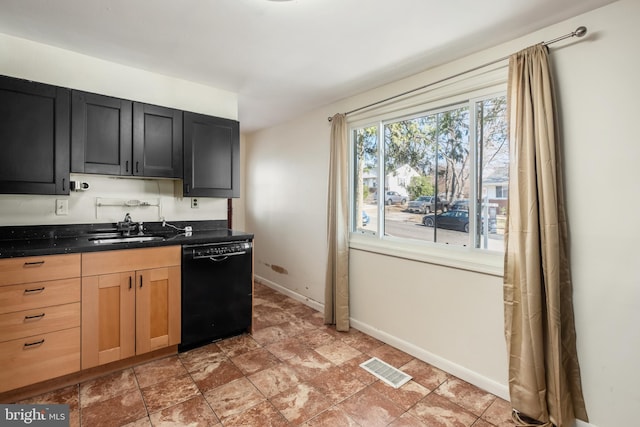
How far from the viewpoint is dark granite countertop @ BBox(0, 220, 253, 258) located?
77.0 inches

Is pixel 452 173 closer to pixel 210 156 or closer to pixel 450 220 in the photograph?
pixel 450 220

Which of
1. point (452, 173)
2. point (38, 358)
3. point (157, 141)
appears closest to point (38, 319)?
point (38, 358)

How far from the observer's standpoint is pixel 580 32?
1.68 m

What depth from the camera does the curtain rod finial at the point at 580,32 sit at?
5.49 ft

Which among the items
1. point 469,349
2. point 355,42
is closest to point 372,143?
point 355,42

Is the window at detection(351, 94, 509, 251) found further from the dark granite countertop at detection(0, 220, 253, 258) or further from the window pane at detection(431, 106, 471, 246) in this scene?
the dark granite countertop at detection(0, 220, 253, 258)

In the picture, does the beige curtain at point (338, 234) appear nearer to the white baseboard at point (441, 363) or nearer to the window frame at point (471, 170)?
the window frame at point (471, 170)

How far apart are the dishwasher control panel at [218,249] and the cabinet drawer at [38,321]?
2.71ft

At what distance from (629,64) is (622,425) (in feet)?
6.33

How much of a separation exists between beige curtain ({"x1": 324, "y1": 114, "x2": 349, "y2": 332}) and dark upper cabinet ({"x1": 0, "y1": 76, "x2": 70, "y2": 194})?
2255 mm

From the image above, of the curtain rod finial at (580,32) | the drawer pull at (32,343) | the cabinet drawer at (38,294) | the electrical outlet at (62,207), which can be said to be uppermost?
the curtain rod finial at (580,32)

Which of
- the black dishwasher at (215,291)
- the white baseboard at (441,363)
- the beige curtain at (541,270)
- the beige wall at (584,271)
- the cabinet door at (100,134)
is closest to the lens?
the beige wall at (584,271)

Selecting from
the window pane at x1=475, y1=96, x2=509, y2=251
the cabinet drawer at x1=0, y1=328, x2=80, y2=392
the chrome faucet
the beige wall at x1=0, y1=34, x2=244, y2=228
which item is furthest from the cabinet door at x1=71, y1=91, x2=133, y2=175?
the window pane at x1=475, y1=96, x2=509, y2=251

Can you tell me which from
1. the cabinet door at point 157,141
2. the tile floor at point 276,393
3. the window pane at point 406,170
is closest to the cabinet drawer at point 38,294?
the tile floor at point 276,393
